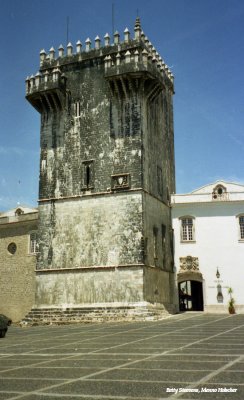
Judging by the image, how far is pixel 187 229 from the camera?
32.2 meters

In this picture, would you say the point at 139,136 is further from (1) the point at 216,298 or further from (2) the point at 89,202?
(1) the point at 216,298

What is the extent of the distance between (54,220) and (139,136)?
297 inches

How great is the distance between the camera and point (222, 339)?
13.7 m

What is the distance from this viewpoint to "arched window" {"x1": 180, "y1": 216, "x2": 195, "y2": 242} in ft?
105

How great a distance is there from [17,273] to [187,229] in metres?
12.9

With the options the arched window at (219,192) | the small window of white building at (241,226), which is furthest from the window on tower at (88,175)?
the small window of white building at (241,226)

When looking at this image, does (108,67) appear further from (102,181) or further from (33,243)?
(33,243)

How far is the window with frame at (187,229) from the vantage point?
3206cm

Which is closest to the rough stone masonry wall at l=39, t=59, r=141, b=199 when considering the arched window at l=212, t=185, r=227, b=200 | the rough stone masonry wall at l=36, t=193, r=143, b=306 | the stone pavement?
the rough stone masonry wall at l=36, t=193, r=143, b=306

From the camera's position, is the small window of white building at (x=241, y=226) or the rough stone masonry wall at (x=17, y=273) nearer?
the small window of white building at (x=241, y=226)

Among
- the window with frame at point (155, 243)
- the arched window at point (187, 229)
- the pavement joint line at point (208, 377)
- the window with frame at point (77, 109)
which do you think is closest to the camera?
the pavement joint line at point (208, 377)

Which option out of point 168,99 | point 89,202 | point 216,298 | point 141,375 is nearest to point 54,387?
point 141,375

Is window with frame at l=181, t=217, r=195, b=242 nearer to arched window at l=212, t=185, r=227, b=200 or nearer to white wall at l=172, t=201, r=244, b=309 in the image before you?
white wall at l=172, t=201, r=244, b=309

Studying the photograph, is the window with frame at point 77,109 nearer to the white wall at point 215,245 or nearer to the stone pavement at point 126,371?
the white wall at point 215,245
